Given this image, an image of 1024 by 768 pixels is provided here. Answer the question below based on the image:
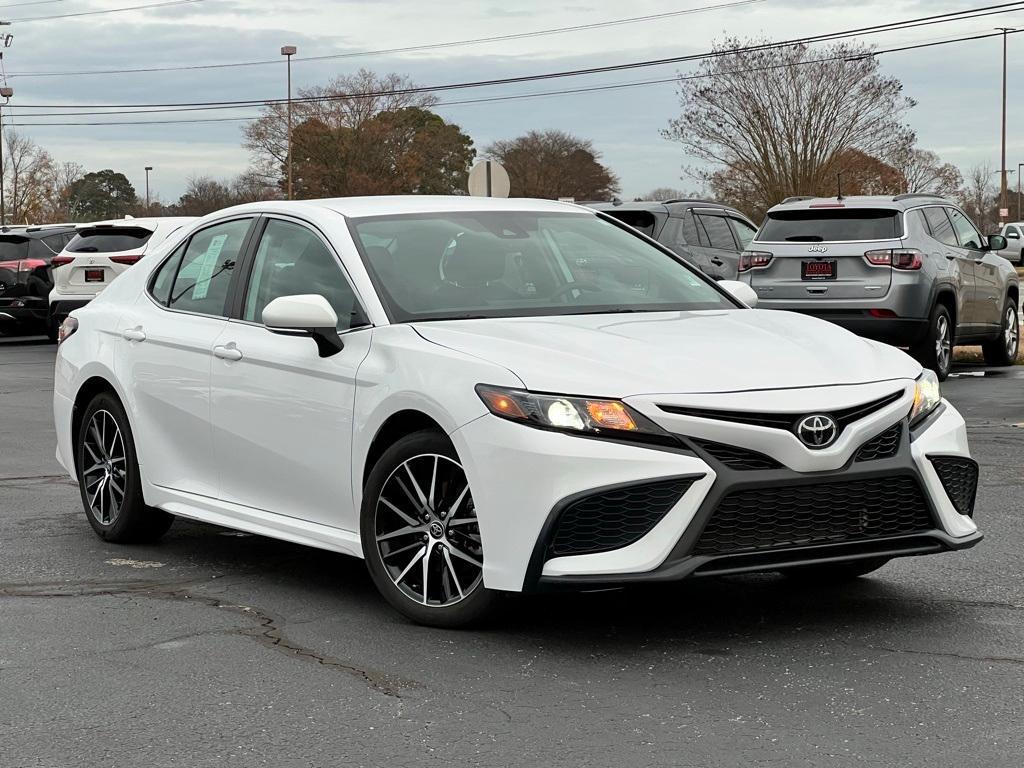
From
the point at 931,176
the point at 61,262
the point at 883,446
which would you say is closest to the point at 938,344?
the point at 883,446

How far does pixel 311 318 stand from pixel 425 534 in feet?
2.94

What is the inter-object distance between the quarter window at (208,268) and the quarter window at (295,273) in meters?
0.21

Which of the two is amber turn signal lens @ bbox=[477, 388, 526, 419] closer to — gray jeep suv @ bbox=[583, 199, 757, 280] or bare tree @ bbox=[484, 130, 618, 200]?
gray jeep suv @ bbox=[583, 199, 757, 280]

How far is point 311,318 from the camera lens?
5.75 meters

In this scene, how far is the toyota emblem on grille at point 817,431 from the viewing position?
4.97 metres

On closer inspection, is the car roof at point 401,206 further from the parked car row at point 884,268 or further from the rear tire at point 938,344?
the rear tire at point 938,344

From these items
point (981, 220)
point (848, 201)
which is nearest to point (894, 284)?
point (848, 201)

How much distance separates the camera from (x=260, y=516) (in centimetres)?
627

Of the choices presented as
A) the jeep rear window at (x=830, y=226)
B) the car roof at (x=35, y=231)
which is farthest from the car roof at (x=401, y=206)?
the car roof at (x=35, y=231)

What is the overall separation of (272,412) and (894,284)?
10342 mm

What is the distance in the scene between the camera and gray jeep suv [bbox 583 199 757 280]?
57.8 ft

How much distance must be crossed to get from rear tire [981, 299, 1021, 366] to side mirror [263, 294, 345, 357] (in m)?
13.3

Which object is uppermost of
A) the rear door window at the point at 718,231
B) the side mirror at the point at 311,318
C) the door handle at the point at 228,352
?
the rear door window at the point at 718,231

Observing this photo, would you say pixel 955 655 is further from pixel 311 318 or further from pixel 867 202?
pixel 867 202
